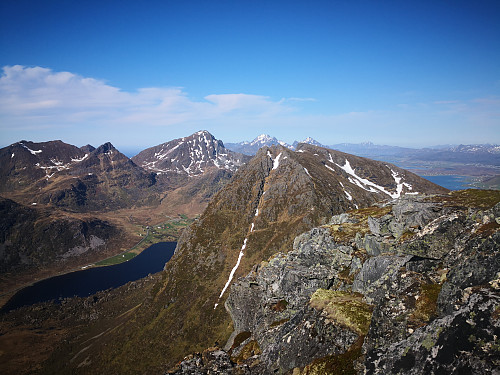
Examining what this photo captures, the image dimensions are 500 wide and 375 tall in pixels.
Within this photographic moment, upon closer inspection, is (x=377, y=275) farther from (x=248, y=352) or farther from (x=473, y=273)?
(x=248, y=352)

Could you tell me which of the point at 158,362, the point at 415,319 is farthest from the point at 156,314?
the point at 415,319

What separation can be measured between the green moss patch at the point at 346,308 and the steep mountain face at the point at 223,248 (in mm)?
94639

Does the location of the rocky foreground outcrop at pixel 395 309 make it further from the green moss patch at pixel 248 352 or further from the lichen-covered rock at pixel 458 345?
the green moss patch at pixel 248 352

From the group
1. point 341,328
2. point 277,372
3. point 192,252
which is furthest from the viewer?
point 192,252

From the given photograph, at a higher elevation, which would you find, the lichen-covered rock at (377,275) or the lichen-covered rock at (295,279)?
the lichen-covered rock at (377,275)

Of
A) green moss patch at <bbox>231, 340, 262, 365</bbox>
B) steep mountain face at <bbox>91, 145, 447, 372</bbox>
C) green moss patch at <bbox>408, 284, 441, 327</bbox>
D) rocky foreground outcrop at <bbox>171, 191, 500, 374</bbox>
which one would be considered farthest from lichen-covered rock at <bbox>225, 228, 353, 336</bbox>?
steep mountain face at <bbox>91, 145, 447, 372</bbox>

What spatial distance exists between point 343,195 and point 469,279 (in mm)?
177829

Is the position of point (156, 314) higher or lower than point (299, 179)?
lower

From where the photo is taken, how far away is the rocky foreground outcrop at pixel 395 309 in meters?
12.0

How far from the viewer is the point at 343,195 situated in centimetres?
18350

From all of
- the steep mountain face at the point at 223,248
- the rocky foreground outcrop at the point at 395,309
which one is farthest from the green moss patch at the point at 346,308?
the steep mountain face at the point at 223,248

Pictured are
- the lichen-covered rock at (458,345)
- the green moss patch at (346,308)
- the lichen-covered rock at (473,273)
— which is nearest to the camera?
the lichen-covered rock at (458,345)

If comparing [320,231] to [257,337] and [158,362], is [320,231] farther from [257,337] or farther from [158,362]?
[158,362]

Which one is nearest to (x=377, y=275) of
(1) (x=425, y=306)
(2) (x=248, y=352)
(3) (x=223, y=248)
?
(1) (x=425, y=306)
